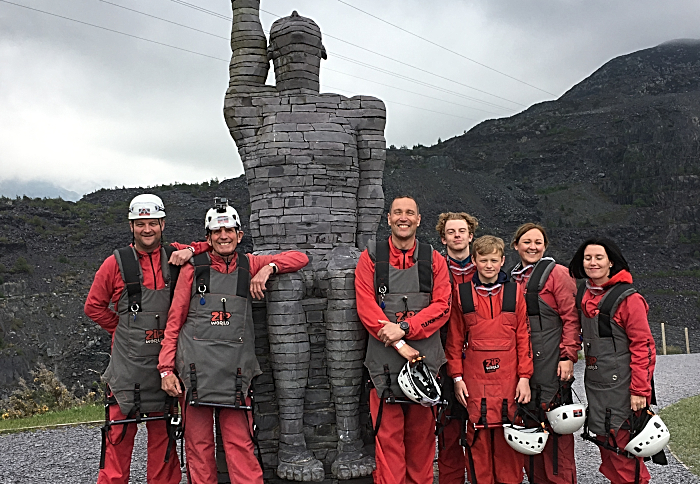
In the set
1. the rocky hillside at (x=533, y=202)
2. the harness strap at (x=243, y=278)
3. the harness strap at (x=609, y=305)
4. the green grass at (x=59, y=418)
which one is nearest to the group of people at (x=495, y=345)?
the harness strap at (x=609, y=305)

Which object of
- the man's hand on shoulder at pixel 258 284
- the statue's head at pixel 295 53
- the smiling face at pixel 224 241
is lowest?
the man's hand on shoulder at pixel 258 284

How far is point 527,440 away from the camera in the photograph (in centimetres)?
425

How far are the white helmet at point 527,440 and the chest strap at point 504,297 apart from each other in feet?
2.82

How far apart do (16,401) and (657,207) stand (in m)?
50.0

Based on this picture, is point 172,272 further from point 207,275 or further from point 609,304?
point 609,304

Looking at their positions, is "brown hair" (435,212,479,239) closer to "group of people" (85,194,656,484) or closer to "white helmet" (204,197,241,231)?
"group of people" (85,194,656,484)

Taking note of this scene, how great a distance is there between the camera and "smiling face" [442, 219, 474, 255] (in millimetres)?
4848

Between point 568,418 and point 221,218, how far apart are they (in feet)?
9.55

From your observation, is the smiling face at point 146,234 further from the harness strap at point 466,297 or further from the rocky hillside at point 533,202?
the rocky hillside at point 533,202

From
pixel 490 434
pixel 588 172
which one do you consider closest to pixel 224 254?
pixel 490 434

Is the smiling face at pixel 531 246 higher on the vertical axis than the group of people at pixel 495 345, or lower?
higher

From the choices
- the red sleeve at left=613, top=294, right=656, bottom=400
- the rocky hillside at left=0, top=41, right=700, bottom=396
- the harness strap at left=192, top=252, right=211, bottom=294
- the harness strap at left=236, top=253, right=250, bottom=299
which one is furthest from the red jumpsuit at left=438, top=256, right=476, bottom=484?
the rocky hillside at left=0, top=41, right=700, bottom=396

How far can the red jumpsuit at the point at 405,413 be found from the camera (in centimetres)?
434

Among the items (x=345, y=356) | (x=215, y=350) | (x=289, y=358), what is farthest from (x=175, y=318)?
(x=345, y=356)
